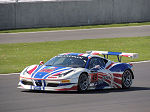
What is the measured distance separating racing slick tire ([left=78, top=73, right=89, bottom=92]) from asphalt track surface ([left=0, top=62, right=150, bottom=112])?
0.60 feet

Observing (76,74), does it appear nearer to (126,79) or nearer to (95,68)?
(95,68)

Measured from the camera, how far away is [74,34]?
108 ft

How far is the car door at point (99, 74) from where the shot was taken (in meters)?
14.2

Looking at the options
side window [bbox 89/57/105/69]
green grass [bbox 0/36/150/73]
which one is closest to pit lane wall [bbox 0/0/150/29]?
green grass [bbox 0/36/150/73]

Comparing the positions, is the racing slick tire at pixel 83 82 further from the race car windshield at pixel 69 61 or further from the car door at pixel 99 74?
the race car windshield at pixel 69 61

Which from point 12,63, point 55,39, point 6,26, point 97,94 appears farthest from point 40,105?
point 6,26

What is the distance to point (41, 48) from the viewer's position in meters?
26.6

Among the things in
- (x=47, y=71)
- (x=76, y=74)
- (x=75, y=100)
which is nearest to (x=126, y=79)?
(x=76, y=74)

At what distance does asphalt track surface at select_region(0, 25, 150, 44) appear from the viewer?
30250mm

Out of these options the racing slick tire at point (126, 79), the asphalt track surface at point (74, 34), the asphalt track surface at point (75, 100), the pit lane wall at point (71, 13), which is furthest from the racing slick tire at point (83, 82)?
the pit lane wall at point (71, 13)

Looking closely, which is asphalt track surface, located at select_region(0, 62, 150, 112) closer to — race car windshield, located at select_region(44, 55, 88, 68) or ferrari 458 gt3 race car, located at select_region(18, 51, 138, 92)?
ferrari 458 gt3 race car, located at select_region(18, 51, 138, 92)

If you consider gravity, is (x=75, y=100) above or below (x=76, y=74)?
below

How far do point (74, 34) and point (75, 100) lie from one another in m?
20.8

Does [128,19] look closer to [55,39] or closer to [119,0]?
[119,0]
